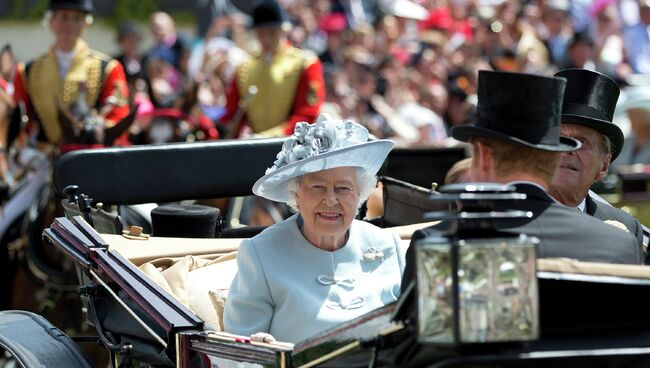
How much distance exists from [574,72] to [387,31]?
935 centimetres

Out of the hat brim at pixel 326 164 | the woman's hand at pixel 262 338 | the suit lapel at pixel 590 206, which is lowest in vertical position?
the suit lapel at pixel 590 206

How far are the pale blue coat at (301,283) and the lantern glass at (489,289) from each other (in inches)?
47.1

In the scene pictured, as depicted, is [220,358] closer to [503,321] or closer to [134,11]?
[503,321]

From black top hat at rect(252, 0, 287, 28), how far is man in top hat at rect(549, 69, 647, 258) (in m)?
5.41

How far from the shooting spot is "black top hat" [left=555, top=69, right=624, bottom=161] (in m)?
4.62

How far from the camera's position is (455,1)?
14625 millimetres

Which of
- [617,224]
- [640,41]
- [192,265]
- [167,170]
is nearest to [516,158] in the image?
[617,224]

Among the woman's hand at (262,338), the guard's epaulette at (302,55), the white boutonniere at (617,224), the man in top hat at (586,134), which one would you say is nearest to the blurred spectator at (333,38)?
the guard's epaulette at (302,55)

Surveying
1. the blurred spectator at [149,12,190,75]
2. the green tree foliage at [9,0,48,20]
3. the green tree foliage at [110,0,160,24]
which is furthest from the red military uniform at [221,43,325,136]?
the green tree foliage at [9,0,48,20]

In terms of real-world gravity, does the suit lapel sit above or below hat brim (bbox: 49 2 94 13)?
below

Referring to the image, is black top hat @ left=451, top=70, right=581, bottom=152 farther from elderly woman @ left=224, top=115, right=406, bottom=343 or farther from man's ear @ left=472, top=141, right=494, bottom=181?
elderly woman @ left=224, top=115, right=406, bottom=343

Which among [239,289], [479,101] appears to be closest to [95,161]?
[239,289]

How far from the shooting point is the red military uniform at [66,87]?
8.84m

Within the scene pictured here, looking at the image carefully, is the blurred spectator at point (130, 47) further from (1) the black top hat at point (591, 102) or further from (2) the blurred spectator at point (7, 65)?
(1) the black top hat at point (591, 102)
